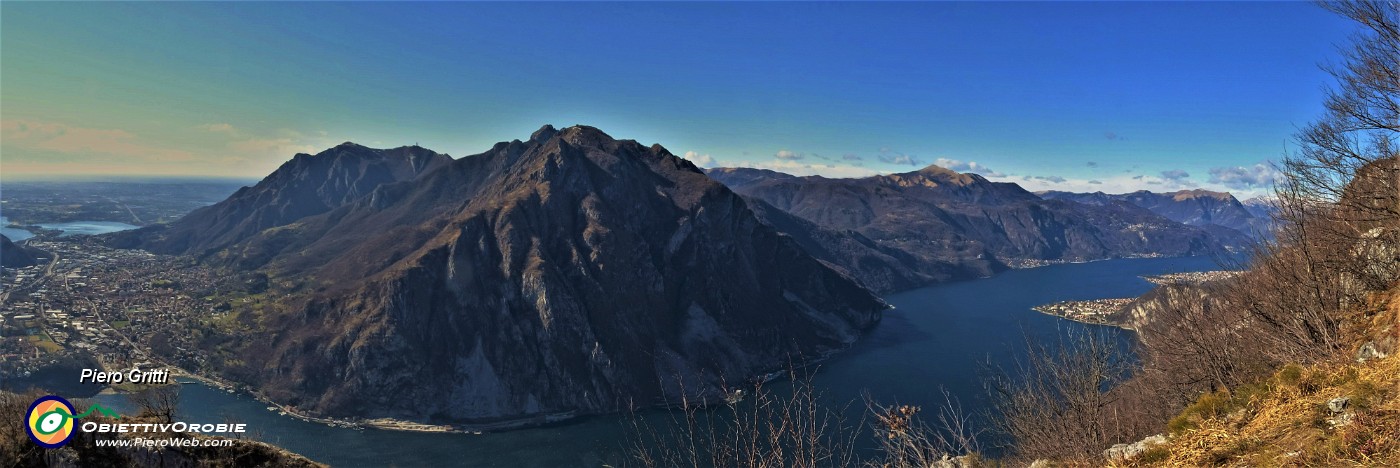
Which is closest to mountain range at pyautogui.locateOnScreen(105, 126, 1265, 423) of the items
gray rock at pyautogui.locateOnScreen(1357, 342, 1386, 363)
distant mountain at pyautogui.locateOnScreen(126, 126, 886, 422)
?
distant mountain at pyautogui.locateOnScreen(126, 126, 886, 422)

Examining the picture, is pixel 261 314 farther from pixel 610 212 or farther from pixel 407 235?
pixel 610 212

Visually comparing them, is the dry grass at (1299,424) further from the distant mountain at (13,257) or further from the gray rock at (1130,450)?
the distant mountain at (13,257)

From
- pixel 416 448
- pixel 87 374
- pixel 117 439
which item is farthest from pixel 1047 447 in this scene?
pixel 416 448

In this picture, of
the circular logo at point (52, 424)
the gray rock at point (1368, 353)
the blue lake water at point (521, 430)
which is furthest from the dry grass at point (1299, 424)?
the blue lake water at point (521, 430)

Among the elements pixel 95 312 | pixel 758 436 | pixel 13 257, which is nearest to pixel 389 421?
pixel 95 312

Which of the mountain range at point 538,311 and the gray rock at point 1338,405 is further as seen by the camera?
the mountain range at point 538,311

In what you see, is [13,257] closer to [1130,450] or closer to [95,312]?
[95,312]
